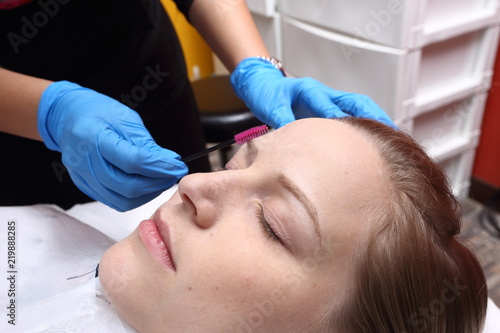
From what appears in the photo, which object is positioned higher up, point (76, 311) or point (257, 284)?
point (257, 284)

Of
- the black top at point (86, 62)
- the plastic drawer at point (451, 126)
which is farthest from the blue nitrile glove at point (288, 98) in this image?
the plastic drawer at point (451, 126)

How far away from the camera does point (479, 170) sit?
2416 millimetres

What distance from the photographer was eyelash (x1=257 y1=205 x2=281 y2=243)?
0.73 m

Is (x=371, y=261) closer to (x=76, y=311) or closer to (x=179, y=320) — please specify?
(x=179, y=320)

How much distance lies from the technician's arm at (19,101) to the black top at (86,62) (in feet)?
0.37

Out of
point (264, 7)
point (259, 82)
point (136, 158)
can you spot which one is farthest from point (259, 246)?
point (264, 7)

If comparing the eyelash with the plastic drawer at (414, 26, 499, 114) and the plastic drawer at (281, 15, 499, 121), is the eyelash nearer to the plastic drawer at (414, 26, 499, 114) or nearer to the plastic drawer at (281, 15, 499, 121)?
the plastic drawer at (281, 15, 499, 121)

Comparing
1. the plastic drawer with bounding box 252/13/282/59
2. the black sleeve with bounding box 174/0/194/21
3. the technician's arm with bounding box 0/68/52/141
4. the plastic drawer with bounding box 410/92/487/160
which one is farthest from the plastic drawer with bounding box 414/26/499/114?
the technician's arm with bounding box 0/68/52/141

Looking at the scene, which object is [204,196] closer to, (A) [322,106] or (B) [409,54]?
(A) [322,106]

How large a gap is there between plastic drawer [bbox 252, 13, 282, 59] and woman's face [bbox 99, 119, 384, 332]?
166 centimetres

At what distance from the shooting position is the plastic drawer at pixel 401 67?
70.9 inches

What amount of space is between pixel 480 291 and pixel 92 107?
837 millimetres

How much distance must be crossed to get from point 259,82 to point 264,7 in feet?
4.07

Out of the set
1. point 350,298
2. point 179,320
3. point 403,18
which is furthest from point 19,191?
point 403,18
